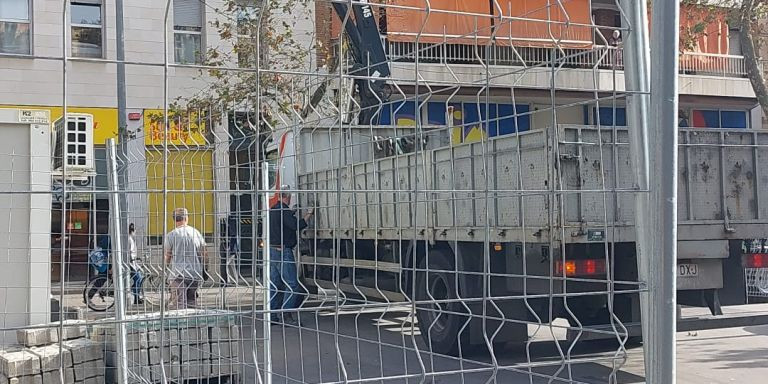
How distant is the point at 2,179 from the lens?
291 inches

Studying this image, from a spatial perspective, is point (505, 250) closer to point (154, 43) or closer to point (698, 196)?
point (698, 196)

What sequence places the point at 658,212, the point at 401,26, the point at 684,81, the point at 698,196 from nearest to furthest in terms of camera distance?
the point at 658,212
the point at 698,196
the point at 401,26
the point at 684,81

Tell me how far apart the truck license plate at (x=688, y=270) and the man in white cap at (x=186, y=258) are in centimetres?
447

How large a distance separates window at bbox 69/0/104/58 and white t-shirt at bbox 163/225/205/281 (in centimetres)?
1540

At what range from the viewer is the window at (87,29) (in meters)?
20.5

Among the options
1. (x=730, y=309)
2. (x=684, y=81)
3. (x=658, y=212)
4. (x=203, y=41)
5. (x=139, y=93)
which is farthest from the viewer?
(x=684, y=81)

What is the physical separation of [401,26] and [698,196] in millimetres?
9111

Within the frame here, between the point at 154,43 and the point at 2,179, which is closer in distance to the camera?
the point at 2,179

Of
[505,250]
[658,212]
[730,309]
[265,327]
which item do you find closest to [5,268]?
[265,327]

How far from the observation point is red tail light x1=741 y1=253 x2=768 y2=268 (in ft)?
27.7

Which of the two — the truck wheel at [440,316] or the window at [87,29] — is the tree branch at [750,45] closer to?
the truck wheel at [440,316]

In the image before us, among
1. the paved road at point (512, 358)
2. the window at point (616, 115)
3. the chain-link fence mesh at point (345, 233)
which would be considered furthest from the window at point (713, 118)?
the chain-link fence mesh at point (345, 233)

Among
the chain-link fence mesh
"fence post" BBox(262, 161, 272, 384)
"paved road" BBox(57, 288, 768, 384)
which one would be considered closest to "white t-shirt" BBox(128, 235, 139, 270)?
the chain-link fence mesh

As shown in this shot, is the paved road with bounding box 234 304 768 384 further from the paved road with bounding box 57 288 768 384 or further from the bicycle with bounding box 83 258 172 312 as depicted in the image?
the bicycle with bounding box 83 258 172 312
